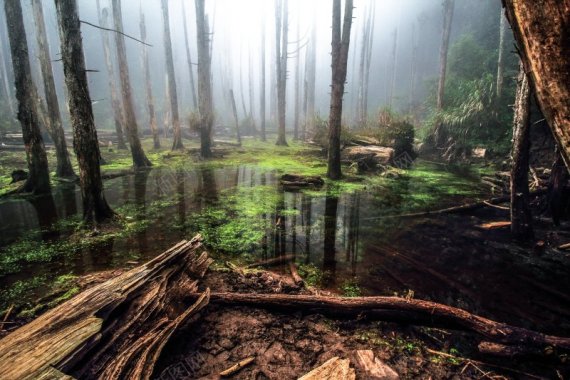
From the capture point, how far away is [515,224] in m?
4.69

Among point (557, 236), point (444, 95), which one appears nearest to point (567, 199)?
point (557, 236)

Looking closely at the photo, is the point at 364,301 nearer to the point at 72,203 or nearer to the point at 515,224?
the point at 515,224

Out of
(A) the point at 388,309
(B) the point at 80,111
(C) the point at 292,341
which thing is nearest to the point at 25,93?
(B) the point at 80,111

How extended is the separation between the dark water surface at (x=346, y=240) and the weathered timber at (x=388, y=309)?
540mm

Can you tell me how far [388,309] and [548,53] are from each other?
2.31 metres

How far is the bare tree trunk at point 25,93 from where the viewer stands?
20.9 feet

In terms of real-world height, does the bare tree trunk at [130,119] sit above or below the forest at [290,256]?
above

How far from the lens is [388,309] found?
107 inches

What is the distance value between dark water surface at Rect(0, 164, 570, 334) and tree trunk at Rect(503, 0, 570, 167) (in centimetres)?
255

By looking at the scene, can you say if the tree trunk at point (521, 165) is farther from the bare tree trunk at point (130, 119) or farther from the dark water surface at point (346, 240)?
the bare tree trunk at point (130, 119)

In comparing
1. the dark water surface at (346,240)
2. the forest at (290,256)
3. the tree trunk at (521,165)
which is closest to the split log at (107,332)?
the forest at (290,256)

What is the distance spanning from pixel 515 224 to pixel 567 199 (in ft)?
4.93

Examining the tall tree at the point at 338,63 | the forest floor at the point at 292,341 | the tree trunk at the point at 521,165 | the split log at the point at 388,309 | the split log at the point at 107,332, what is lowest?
the forest floor at the point at 292,341

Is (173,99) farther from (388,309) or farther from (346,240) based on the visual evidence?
(388,309)
